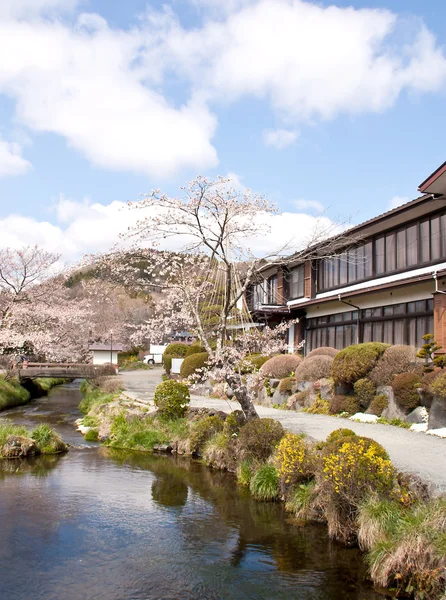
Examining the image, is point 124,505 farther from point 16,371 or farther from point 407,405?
point 16,371

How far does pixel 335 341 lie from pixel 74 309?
56.4 ft

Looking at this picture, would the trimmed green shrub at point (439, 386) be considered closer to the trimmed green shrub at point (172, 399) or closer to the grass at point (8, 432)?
the trimmed green shrub at point (172, 399)

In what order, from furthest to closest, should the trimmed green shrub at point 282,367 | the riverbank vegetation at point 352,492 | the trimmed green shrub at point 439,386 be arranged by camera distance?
the trimmed green shrub at point 282,367 < the trimmed green shrub at point 439,386 < the riverbank vegetation at point 352,492

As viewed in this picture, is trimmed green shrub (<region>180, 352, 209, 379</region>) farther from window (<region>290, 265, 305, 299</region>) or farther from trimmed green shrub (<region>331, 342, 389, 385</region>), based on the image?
trimmed green shrub (<region>331, 342, 389, 385</region>)

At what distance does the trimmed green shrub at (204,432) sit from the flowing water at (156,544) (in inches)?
76.3

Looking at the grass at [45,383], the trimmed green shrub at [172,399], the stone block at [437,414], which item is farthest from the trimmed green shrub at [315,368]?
the grass at [45,383]

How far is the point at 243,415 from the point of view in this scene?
13656 mm

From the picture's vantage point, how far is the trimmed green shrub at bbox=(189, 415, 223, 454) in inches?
576

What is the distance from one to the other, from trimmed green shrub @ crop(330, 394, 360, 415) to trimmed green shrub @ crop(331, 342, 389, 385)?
510mm

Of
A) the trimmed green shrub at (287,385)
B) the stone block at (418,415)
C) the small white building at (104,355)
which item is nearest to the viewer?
the stone block at (418,415)

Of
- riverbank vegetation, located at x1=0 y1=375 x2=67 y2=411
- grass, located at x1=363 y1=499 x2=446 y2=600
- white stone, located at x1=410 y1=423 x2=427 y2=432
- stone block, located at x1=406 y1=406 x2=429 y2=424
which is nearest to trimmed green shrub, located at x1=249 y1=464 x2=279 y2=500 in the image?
grass, located at x1=363 y1=499 x2=446 y2=600

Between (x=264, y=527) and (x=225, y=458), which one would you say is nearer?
(x=264, y=527)

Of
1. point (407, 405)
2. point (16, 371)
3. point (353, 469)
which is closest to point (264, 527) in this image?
point (353, 469)

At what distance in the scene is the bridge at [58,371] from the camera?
31453 mm
